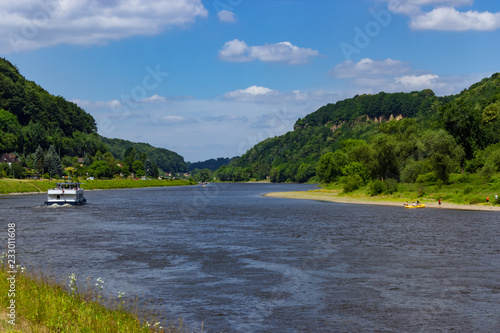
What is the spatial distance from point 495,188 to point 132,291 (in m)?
96.9

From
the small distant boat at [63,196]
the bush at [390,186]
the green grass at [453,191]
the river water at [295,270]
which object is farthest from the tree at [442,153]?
the small distant boat at [63,196]

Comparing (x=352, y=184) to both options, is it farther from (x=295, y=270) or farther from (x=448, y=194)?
(x=295, y=270)

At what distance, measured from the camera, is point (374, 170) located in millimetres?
144375

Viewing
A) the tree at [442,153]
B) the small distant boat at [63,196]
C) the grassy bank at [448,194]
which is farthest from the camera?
the tree at [442,153]

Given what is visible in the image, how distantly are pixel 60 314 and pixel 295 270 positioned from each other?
21.7 meters

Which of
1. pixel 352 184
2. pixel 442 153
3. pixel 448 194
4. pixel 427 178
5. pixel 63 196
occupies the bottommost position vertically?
pixel 63 196

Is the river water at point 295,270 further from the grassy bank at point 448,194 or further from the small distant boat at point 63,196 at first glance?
the small distant boat at point 63,196

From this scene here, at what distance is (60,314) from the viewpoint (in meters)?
19.6

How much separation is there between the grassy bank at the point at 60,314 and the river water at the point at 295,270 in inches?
103

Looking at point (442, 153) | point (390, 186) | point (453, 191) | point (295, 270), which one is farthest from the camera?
point (390, 186)

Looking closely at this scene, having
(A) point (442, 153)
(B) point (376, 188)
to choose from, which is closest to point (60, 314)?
(A) point (442, 153)

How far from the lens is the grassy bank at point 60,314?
18.5 m

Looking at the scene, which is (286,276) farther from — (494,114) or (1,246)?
(494,114)

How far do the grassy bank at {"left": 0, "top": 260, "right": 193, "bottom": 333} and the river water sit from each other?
263cm
